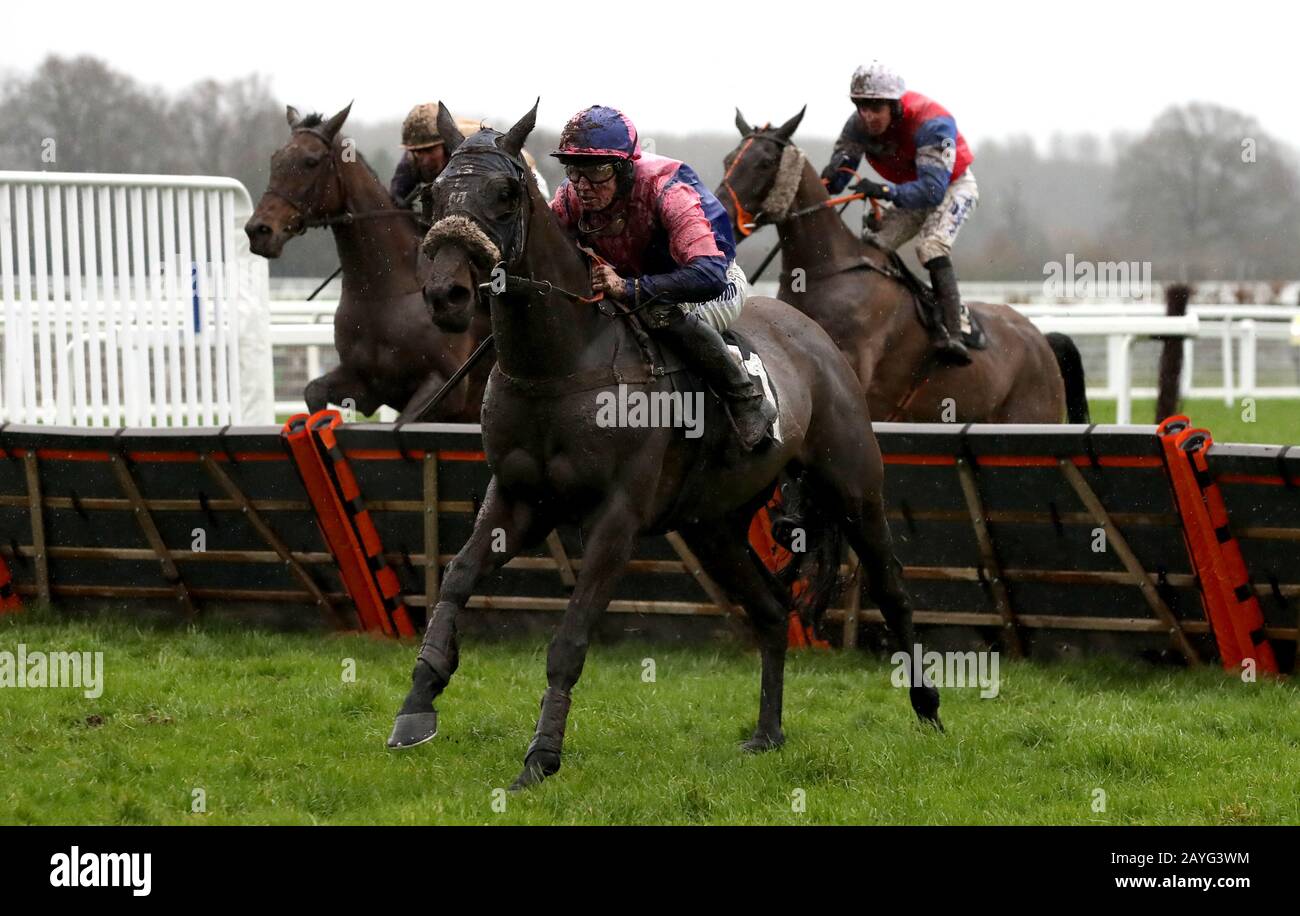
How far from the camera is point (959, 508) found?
24.5ft

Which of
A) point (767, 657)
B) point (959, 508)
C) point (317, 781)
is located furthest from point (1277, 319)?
point (317, 781)

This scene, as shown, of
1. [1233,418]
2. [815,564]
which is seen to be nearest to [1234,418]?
[1233,418]

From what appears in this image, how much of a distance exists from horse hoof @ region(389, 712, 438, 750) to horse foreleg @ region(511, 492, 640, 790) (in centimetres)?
31

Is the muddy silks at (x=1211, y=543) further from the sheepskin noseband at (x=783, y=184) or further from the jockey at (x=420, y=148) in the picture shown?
the jockey at (x=420, y=148)

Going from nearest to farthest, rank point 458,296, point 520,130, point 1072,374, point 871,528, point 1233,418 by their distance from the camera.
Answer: point 458,296 → point 520,130 → point 871,528 → point 1072,374 → point 1233,418

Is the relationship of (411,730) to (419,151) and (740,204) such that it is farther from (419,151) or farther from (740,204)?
(419,151)

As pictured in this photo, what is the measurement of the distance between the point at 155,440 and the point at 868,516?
3397mm

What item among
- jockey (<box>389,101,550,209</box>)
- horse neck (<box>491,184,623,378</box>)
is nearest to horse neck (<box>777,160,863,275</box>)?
jockey (<box>389,101,550,209</box>)

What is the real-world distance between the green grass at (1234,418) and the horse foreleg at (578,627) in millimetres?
9947

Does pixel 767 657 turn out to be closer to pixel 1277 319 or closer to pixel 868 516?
pixel 868 516

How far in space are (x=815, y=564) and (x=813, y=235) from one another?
332 centimetres

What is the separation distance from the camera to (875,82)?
958 cm

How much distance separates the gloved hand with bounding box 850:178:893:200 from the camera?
9.65 meters
